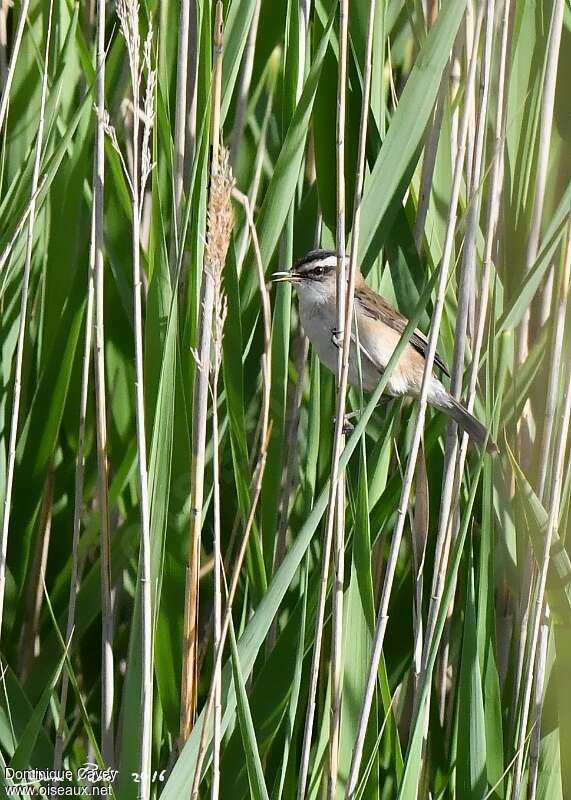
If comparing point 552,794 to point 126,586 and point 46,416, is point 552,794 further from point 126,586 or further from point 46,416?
point 46,416

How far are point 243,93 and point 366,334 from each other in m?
0.81

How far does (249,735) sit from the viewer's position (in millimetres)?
1351

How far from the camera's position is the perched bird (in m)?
1.78

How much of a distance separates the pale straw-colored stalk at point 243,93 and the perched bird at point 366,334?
28cm

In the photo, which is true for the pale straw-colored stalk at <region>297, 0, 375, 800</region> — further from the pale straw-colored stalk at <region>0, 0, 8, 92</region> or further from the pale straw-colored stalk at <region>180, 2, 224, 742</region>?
the pale straw-colored stalk at <region>0, 0, 8, 92</region>

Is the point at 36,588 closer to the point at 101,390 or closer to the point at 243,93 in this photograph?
the point at 101,390

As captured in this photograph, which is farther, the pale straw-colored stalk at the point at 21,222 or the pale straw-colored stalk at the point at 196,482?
the pale straw-colored stalk at the point at 21,222

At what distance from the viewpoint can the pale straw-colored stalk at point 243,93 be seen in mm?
1895

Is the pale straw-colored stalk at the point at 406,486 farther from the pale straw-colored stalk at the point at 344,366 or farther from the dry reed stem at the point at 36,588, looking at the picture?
the dry reed stem at the point at 36,588

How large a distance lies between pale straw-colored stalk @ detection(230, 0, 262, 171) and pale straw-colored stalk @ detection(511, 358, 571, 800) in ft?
2.70

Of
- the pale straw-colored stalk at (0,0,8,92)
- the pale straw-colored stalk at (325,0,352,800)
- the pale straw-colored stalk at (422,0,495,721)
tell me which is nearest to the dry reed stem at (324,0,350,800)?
the pale straw-colored stalk at (325,0,352,800)

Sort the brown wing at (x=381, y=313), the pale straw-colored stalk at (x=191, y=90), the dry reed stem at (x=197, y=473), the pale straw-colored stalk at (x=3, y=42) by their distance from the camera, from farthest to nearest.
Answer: the brown wing at (x=381, y=313) < the pale straw-colored stalk at (x=3, y=42) < the pale straw-colored stalk at (x=191, y=90) < the dry reed stem at (x=197, y=473)

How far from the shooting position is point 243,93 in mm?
1906

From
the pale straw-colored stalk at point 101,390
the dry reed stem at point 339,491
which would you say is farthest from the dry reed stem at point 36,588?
the dry reed stem at point 339,491
